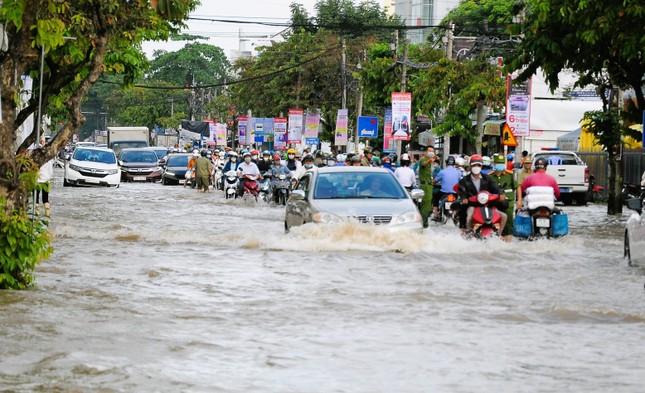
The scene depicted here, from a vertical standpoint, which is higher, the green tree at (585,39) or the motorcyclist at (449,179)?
the green tree at (585,39)

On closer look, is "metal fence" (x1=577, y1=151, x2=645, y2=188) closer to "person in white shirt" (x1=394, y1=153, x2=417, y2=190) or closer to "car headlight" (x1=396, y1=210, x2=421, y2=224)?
"person in white shirt" (x1=394, y1=153, x2=417, y2=190)

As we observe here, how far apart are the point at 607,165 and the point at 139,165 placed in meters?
23.9

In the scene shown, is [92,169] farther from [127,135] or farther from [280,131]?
[127,135]

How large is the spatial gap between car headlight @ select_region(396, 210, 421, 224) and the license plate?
102 inches

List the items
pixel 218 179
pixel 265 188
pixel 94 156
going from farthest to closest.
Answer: pixel 218 179 → pixel 94 156 → pixel 265 188

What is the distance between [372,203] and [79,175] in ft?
106

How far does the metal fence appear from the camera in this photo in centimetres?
4269

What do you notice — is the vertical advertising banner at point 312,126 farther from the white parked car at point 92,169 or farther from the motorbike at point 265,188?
the motorbike at point 265,188

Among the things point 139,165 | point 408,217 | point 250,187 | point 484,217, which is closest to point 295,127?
point 139,165

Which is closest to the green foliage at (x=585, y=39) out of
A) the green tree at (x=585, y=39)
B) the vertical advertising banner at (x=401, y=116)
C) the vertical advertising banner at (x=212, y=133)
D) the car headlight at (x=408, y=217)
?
the green tree at (x=585, y=39)

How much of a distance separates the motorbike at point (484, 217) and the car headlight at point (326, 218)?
2570mm

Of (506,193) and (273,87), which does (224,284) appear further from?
(273,87)

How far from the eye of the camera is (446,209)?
27.5 m

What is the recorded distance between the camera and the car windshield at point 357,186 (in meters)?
19.9
